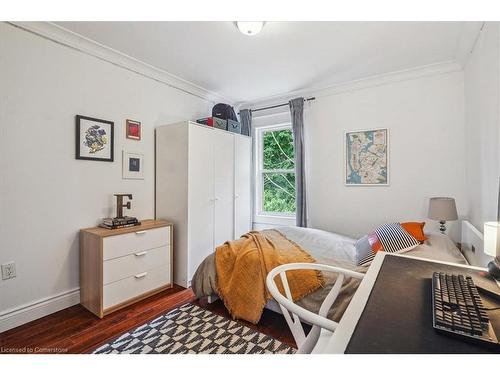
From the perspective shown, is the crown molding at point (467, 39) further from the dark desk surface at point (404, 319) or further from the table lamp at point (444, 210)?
the dark desk surface at point (404, 319)

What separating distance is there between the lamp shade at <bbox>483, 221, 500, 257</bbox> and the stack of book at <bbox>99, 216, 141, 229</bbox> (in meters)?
2.68

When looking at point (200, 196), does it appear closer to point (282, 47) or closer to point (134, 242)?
point (134, 242)

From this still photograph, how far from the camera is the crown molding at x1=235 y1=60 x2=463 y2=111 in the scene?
2639 millimetres

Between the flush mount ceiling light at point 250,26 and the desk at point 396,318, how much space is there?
76.5 inches

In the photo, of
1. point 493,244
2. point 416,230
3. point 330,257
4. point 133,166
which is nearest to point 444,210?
point 416,230

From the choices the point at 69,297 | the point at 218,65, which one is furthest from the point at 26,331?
the point at 218,65

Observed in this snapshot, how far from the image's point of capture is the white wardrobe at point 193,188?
9.07 feet

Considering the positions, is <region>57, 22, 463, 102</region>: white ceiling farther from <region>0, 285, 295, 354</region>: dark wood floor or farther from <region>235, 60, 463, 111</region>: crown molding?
<region>0, 285, 295, 354</region>: dark wood floor

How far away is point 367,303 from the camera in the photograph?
0.86 metres

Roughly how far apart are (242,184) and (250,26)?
80.7 inches

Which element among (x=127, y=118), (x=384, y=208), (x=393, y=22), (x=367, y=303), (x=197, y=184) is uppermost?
(x=393, y=22)

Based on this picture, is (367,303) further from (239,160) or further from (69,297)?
(239,160)

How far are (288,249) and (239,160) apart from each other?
170 centimetres

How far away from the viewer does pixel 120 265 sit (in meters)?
2.27
